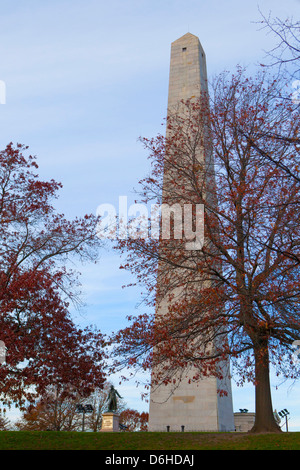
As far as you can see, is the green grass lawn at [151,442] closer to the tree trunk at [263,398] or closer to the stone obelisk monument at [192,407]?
the tree trunk at [263,398]

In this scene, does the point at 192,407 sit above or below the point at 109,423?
above

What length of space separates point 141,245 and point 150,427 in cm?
1115

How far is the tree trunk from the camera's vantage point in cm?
1493

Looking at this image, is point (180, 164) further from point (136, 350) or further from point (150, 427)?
point (150, 427)

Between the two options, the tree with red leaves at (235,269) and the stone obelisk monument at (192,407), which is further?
the stone obelisk monument at (192,407)

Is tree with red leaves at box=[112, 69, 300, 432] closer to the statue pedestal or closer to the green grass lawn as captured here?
the green grass lawn

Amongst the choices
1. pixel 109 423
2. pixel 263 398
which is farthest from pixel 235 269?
pixel 109 423

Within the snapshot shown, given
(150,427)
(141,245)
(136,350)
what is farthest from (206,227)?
(150,427)

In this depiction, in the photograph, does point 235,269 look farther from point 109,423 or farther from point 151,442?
point 109,423

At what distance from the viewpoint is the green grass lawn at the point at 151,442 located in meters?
13.3

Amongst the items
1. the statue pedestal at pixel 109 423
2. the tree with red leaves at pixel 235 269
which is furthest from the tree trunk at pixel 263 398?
the statue pedestal at pixel 109 423

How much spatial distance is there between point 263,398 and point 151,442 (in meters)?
3.73

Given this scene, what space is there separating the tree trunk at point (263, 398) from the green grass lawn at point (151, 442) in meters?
0.65

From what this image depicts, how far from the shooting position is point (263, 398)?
49.5 ft
